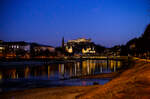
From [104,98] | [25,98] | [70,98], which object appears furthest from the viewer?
[25,98]

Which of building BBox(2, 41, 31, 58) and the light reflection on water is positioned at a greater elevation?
building BBox(2, 41, 31, 58)

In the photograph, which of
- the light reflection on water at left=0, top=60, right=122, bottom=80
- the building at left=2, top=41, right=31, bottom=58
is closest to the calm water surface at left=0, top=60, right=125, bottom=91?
the light reflection on water at left=0, top=60, right=122, bottom=80

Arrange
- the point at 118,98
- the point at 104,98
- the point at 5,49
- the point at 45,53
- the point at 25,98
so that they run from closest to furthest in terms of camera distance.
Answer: the point at 118,98
the point at 104,98
the point at 25,98
the point at 5,49
the point at 45,53

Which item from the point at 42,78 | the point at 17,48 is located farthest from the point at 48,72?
the point at 17,48

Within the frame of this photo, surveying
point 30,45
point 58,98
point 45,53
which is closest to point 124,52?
point 45,53

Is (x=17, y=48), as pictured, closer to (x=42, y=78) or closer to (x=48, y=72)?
(x=48, y=72)

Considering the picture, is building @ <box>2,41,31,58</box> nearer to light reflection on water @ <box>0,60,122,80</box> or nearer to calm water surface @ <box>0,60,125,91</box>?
light reflection on water @ <box>0,60,122,80</box>

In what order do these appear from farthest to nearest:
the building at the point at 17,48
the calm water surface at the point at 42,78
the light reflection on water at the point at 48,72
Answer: the building at the point at 17,48, the light reflection on water at the point at 48,72, the calm water surface at the point at 42,78

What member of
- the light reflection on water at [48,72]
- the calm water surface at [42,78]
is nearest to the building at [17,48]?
the light reflection on water at [48,72]

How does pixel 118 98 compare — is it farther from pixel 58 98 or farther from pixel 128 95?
pixel 58 98

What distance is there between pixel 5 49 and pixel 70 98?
118272 millimetres

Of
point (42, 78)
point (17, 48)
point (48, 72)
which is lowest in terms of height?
point (48, 72)

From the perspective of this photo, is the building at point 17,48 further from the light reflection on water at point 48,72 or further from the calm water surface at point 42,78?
the calm water surface at point 42,78

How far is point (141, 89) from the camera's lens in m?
10.4
